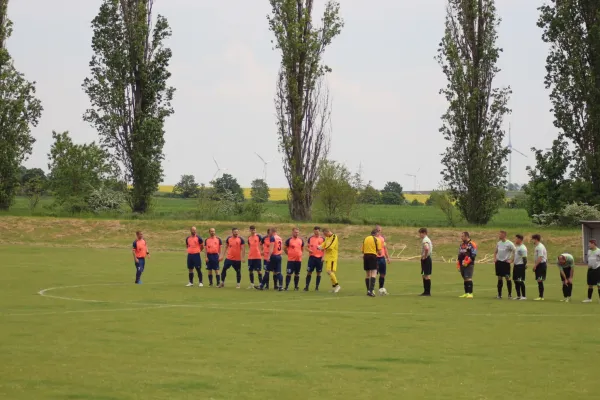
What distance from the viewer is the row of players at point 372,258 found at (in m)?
29.5

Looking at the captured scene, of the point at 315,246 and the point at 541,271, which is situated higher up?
the point at 315,246

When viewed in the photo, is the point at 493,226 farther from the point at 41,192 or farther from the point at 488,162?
the point at 41,192

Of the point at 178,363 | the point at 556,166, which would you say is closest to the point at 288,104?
the point at 556,166

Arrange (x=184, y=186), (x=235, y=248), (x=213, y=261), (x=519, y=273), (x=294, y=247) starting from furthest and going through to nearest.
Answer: (x=184, y=186) < (x=213, y=261) < (x=235, y=248) < (x=294, y=247) < (x=519, y=273)

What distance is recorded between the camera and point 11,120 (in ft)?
214

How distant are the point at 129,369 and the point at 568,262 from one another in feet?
54.6

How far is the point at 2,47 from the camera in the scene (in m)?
65.9

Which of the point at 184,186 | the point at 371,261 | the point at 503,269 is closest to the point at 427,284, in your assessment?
the point at 371,261

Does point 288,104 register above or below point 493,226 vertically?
above

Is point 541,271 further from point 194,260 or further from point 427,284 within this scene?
point 194,260

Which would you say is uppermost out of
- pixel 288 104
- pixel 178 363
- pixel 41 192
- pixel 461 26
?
pixel 461 26

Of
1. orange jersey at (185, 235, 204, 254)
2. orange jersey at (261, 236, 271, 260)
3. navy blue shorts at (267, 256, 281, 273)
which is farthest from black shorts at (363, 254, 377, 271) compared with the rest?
orange jersey at (185, 235, 204, 254)

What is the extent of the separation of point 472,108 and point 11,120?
28.9 m

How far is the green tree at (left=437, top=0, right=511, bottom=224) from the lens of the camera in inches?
2418
